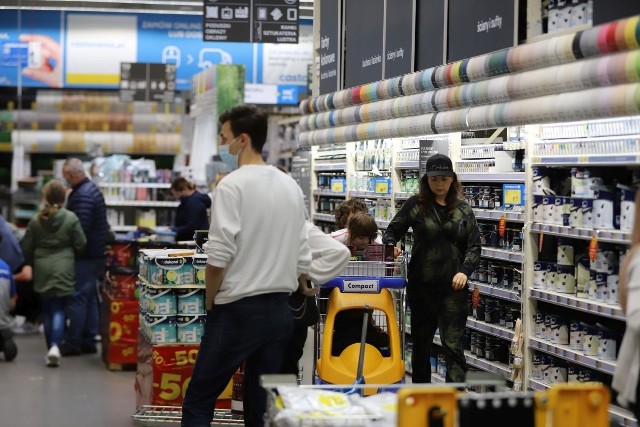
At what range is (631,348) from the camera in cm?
372

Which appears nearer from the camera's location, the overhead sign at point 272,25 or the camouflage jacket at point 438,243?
the camouflage jacket at point 438,243

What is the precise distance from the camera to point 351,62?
10234 millimetres

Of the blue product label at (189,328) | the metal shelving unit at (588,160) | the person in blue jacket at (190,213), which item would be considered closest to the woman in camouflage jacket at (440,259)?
the metal shelving unit at (588,160)

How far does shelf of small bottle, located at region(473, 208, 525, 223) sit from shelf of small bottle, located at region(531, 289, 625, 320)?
1.74 ft

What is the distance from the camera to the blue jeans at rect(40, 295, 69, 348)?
401 inches

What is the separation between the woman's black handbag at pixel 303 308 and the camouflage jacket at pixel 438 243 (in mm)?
1193

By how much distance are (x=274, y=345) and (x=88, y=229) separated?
6001 mm

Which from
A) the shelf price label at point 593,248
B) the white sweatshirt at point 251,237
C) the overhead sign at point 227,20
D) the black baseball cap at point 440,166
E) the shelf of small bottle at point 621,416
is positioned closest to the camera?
the white sweatshirt at point 251,237

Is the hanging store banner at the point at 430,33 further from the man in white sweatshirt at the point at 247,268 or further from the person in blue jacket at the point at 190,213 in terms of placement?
A: the person in blue jacket at the point at 190,213

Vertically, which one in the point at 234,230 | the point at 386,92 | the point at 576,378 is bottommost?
the point at 576,378

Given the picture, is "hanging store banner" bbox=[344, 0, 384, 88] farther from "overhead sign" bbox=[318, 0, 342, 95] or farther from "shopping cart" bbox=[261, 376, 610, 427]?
"shopping cart" bbox=[261, 376, 610, 427]

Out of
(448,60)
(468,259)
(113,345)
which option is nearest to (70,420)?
(113,345)

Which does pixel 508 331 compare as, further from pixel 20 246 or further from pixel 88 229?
pixel 20 246

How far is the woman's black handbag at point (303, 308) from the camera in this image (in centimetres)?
556
